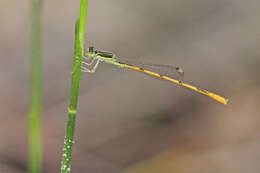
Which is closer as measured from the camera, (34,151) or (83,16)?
(83,16)

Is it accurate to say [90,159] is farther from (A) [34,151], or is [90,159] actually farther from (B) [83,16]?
(B) [83,16]

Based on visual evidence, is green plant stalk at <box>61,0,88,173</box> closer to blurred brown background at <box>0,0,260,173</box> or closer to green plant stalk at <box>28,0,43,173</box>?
green plant stalk at <box>28,0,43,173</box>

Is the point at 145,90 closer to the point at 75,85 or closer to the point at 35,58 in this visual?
the point at 35,58

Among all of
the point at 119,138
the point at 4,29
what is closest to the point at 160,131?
the point at 119,138

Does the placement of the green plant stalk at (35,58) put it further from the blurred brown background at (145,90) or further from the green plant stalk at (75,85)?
the blurred brown background at (145,90)

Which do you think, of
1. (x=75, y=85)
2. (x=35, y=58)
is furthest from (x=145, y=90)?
(x=75, y=85)

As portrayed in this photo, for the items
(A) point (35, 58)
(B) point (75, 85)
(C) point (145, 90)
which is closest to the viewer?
(B) point (75, 85)

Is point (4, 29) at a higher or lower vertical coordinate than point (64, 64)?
higher

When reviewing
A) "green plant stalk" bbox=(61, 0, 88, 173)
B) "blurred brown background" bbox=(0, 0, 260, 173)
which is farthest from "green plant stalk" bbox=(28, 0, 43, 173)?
"blurred brown background" bbox=(0, 0, 260, 173)
